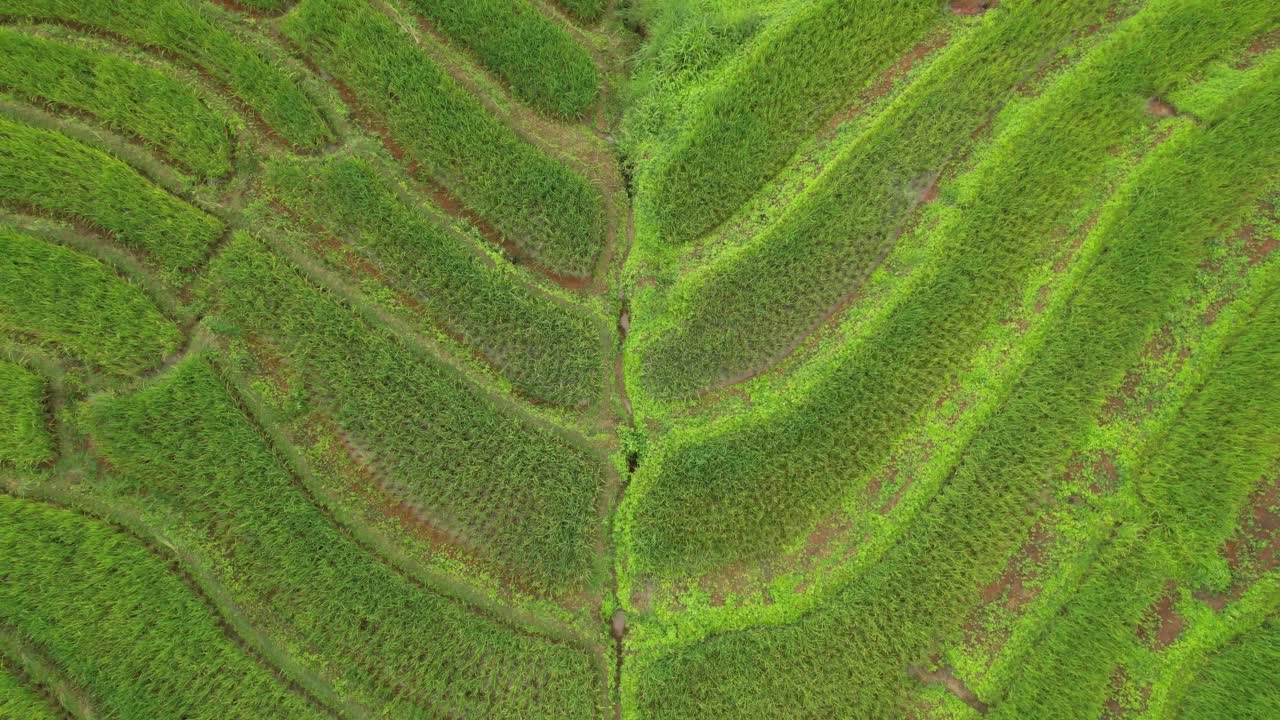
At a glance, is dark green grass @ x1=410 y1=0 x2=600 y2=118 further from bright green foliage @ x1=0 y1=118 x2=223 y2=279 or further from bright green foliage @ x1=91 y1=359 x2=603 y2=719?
bright green foliage @ x1=91 y1=359 x2=603 y2=719

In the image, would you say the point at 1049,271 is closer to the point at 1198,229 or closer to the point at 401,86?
the point at 1198,229

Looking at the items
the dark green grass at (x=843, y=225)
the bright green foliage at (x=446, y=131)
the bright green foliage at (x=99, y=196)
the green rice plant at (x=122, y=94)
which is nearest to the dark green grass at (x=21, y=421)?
the bright green foliage at (x=99, y=196)

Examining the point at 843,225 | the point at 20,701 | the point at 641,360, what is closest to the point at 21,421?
the point at 20,701

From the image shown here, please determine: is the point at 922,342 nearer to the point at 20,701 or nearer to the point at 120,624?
the point at 120,624

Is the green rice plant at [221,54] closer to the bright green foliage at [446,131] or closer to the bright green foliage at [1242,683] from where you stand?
the bright green foliage at [446,131]

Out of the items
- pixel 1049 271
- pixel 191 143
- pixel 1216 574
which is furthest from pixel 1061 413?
pixel 191 143
